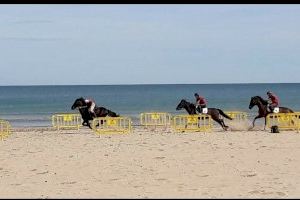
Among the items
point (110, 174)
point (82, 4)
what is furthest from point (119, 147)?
point (82, 4)

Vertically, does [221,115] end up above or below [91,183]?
above

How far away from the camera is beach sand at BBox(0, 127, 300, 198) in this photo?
368 inches

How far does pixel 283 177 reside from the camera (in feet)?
34.5

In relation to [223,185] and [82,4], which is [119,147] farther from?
[82,4]

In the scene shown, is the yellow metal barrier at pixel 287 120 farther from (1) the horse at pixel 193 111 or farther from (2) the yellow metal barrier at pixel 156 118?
(2) the yellow metal barrier at pixel 156 118

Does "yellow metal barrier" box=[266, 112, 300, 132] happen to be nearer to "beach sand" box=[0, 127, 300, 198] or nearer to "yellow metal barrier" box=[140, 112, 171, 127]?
"beach sand" box=[0, 127, 300, 198]

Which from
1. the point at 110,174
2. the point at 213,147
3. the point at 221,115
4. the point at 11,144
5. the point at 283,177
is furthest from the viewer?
the point at 221,115

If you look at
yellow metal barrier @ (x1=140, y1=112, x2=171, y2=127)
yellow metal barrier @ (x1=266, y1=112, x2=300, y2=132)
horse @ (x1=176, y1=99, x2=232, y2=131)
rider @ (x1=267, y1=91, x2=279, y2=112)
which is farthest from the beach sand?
yellow metal barrier @ (x1=140, y1=112, x2=171, y2=127)

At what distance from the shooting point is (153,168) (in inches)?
471

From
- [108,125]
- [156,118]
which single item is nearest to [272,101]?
[156,118]

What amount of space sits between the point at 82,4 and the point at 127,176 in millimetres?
8749

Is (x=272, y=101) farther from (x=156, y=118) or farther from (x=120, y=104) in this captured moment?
(x=120, y=104)

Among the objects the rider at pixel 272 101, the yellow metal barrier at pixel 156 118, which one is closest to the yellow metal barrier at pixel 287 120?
the rider at pixel 272 101

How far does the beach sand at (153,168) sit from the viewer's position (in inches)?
368
